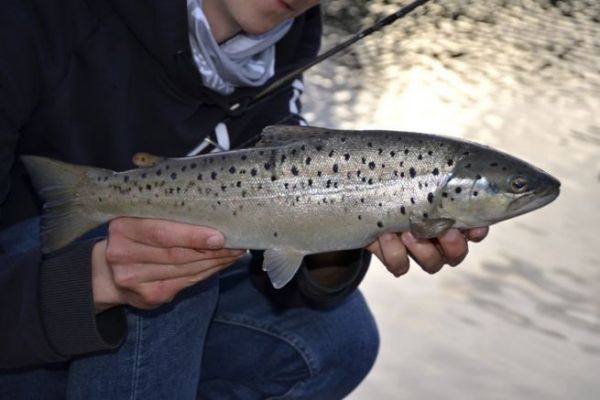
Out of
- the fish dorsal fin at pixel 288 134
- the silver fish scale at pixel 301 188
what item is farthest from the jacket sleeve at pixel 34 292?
the fish dorsal fin at pixel 288 134

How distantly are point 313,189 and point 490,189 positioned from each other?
0.37m

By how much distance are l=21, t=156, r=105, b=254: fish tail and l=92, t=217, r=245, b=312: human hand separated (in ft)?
0.34

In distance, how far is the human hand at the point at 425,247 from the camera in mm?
2270

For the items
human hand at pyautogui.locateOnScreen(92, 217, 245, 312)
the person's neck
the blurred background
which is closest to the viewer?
human hand at pyautogui.locateOnScreen(92, 217, 245, 312)

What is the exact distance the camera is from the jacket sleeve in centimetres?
220

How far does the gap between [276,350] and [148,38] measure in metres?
0.89

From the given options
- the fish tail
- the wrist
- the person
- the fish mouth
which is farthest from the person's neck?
the fish mouth

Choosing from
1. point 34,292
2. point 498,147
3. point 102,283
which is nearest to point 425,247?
point 102,283

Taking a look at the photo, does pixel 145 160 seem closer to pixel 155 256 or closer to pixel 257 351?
pixel 155 256

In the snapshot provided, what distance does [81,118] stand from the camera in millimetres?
2500

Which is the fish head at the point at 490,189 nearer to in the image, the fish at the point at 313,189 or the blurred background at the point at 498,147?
the fish at the point at 313,189

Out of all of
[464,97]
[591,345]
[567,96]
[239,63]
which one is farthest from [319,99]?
[239,63]

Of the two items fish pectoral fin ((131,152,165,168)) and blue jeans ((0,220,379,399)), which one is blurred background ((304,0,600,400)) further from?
fish pectoral fin ((131,152,165,168))

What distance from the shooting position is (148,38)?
8.13ft
